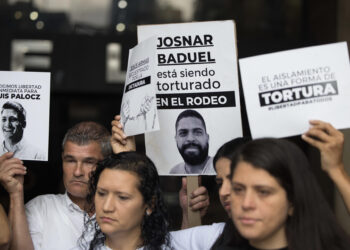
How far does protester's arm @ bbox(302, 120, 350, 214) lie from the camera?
101 inches

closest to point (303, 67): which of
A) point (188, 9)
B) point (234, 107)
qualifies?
point (234, 107)

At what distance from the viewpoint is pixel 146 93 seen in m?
3.10

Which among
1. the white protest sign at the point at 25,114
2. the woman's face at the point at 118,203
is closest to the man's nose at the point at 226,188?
the woman's face at the point at 118,203

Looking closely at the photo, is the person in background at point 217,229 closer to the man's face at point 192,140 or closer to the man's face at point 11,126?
the man's face at point 192,140

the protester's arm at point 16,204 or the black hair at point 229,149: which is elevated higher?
the black hair at point 229,149

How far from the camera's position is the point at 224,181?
2732mm

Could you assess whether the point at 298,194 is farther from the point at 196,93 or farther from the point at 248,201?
the point at 196,93

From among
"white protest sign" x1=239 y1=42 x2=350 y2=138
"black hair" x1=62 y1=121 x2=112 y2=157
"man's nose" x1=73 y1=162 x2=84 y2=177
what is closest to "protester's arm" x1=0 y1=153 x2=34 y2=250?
"man's nose" x1=73 y1=162 x2=84 y2=177

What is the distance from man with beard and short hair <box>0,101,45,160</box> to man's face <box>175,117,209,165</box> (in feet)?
2.24

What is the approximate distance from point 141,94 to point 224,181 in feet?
2.19

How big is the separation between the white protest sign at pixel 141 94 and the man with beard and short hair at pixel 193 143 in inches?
9.9

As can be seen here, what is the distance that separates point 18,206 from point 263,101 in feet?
4.02

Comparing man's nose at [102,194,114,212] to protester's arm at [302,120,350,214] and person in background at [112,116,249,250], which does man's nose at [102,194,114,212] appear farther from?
protester's arm at [302,120,350,214]

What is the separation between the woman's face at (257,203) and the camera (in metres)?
2.29
